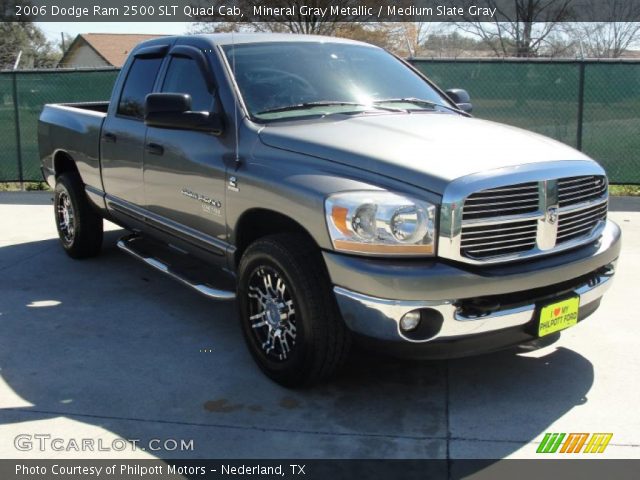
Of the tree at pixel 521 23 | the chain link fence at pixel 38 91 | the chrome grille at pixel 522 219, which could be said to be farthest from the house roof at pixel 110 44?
the chrome grille at pixel 522 219

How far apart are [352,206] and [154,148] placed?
2.24m

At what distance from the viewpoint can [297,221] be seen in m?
3.93

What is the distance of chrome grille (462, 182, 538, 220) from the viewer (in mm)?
3600

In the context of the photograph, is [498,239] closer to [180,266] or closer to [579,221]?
[579,221]

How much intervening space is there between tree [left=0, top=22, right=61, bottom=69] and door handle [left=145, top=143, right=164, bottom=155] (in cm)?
3278

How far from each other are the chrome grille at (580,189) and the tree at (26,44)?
35.1 metres

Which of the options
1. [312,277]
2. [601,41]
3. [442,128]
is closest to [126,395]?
[312,277]

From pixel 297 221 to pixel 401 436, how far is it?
1212mm

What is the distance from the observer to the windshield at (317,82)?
4.72 m

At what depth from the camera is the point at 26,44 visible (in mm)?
47094

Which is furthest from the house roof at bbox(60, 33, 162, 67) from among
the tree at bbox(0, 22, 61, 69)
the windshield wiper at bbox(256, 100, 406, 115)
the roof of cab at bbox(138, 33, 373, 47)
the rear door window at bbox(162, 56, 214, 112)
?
the windshield wiper at bbox(256, 100, 406, 115)

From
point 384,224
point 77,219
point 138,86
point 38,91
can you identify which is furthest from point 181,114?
point 38,91

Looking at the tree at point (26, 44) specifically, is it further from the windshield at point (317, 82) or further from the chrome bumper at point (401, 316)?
the chrome bumper at point (401, 316)

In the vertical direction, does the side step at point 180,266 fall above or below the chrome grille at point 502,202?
below
